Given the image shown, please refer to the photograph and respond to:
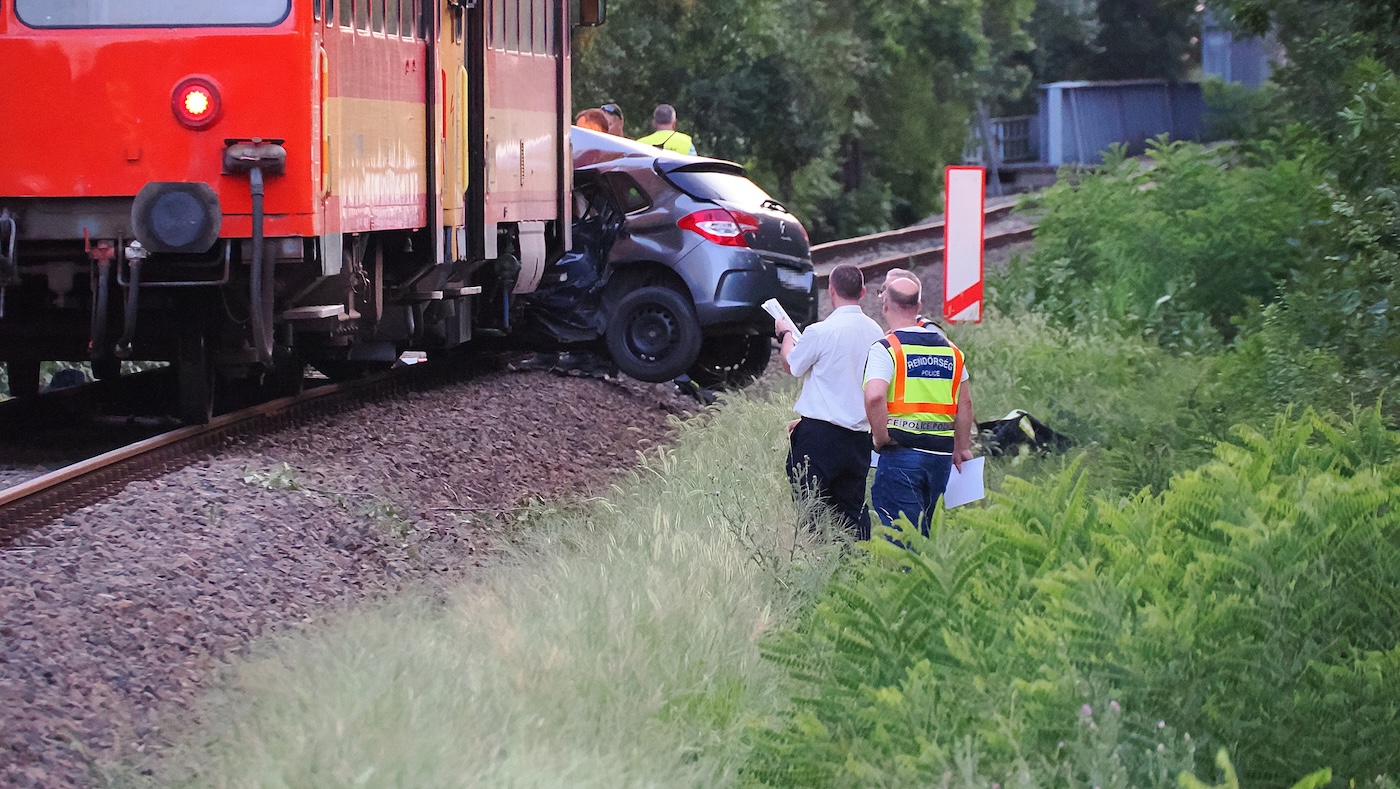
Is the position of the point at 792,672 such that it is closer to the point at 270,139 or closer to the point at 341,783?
the point at 341,783

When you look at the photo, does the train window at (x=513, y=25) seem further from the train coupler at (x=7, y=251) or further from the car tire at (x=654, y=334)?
the train coupler at (x=7, y=251)

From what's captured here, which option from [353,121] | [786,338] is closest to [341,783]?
[786,338]

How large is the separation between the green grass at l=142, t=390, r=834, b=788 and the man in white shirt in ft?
1.12

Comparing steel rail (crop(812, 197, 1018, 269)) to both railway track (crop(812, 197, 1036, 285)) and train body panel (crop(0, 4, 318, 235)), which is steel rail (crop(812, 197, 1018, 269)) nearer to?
railway track (crop(812, 197, 1036, 285))

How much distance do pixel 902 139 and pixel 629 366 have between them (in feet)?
95.4

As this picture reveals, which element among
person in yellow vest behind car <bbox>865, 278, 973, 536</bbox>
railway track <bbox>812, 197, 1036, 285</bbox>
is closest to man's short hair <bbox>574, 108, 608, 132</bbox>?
railway track <bbox>812, 197, 1036, 285</bbox>

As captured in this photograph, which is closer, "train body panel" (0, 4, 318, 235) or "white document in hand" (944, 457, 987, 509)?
"white document in hand" (944, 457, 987, 509)

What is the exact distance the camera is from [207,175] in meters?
8.91

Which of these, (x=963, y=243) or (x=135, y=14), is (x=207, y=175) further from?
(x=963, y=243)

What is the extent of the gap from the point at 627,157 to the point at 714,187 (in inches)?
36.4

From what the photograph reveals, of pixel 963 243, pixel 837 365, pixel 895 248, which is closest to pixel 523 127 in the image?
pixel 963 243

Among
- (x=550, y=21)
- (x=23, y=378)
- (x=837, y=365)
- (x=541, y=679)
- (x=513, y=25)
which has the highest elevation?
(x=550, y=21)

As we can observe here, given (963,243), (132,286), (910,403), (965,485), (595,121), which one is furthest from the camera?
(595,121)

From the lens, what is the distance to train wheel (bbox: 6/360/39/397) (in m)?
10.4
